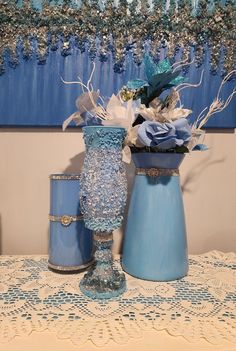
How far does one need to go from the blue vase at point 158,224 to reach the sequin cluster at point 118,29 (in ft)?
1.06

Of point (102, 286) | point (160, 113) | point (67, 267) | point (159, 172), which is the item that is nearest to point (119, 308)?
point (102, 286)

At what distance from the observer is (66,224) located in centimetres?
65

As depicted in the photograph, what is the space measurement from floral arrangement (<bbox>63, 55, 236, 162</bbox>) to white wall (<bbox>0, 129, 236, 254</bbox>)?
207 mm

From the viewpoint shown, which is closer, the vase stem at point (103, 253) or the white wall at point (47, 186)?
the vase stem at point (103, 253)

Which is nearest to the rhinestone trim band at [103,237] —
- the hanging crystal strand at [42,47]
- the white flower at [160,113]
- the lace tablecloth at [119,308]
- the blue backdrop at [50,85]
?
the lace tablecloth at [119,308]

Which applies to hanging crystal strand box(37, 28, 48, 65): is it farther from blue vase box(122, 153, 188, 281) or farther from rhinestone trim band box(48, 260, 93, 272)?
rhinestone trim band box(48, 260, 93, 272)

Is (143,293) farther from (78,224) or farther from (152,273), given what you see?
(78,224)

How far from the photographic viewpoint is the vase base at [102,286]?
0.56m

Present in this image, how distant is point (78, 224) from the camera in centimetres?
66

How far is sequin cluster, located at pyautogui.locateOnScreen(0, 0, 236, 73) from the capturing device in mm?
761

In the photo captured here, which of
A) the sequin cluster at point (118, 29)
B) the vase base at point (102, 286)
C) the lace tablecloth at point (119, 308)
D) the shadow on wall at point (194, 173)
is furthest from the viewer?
the shadow on wall at point (194, 173)

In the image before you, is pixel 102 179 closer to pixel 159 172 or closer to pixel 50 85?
pixel 159 172

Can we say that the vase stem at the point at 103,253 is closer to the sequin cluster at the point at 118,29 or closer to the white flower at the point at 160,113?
the white flower at the point at 160,113

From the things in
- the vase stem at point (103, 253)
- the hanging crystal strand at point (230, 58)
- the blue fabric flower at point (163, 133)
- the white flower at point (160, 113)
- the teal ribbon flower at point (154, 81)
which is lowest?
the vase stem at point (103, 253)
